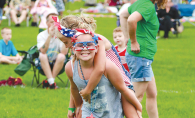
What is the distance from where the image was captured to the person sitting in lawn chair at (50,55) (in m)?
6.74

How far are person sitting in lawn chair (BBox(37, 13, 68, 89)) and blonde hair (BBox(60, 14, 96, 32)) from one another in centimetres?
368

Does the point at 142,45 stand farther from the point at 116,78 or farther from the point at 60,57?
the point at 60,57

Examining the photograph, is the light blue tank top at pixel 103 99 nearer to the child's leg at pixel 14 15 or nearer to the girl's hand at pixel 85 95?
the girl's hand at pixel 85 95

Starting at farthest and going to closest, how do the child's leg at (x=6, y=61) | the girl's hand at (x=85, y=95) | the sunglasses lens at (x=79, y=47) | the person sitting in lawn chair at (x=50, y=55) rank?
the child's leg at (x=6, y=61) < the person sitting in lawn chair at (x=50, y=55) < the girl's hand at (x=85, y=95) < the sunglasses lens at (x=79, y=47)

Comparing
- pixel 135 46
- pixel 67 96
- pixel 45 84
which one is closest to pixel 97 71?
pixel 135 46

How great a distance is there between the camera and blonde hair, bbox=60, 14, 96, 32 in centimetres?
294

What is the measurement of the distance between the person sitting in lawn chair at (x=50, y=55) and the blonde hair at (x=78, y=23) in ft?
12.1

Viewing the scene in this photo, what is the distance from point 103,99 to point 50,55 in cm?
407

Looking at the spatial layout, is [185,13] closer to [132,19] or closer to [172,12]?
[172,12]

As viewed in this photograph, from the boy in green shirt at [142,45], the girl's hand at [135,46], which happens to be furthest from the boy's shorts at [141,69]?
the girl's hand at [135,46]

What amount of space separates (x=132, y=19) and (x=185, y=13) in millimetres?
15553

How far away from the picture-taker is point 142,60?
397 cm

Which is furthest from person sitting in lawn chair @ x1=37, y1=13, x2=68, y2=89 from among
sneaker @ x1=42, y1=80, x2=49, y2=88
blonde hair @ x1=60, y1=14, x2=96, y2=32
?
blonde hair @ x1=60, y1=14, x2=96, y2=32

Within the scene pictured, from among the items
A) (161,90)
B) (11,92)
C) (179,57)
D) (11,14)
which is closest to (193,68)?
(179,57)
